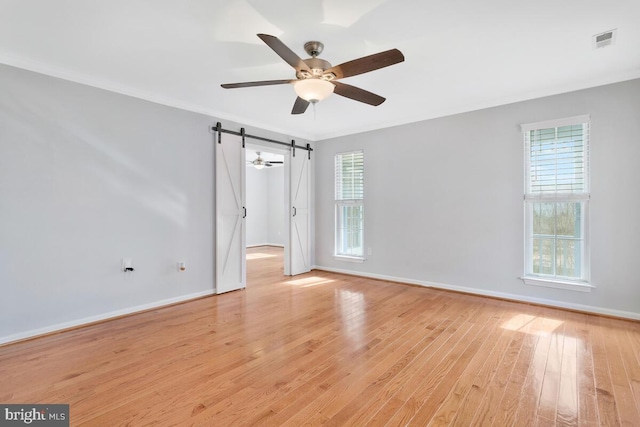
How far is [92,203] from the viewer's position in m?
3.31

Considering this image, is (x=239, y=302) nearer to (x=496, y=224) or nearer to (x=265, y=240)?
(x=496, y=224)

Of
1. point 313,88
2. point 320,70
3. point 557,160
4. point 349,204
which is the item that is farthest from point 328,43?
point 349,204

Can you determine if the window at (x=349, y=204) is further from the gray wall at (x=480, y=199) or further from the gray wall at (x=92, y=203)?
the gray wall at (x=92, y=203)

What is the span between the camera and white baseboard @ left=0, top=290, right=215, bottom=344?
2.87 meters

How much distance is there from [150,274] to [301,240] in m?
2.67

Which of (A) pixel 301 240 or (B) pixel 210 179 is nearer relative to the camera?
(B) pixel 210 179

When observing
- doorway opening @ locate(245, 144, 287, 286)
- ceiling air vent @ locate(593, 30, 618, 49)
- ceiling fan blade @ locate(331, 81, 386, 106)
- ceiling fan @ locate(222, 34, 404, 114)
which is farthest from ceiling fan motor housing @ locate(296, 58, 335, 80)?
doorway opening @ locate(245, 144, 287, 286)

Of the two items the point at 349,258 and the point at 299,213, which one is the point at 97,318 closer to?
the point at 299,213

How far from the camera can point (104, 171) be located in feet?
11.2

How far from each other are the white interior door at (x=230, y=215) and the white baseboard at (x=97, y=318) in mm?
381

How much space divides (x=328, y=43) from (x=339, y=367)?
2631 millimetres

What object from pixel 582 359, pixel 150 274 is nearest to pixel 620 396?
pixel 582 359

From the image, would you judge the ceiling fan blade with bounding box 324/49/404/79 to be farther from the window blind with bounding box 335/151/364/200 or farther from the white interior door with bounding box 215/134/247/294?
the window blind with bounding box 335/151/364/200

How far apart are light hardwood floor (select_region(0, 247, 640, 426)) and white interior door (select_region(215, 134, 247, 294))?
2.92ft
